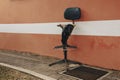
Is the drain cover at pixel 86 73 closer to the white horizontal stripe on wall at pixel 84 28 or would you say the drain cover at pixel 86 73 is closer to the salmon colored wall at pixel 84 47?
the salmon colored wall at pixel 84 47

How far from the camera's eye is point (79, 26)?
166 inches

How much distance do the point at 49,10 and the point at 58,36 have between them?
727 mm

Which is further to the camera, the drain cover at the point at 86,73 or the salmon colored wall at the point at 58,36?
the salmon colored wall at the point at 58,36

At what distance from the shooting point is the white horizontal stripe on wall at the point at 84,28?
12.0 feet

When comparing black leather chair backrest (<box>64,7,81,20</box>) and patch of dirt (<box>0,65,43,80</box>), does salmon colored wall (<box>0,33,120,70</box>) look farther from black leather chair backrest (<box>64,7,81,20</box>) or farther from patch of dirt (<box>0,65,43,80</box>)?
patch of dirt (<box>0,65,43,80</box>)

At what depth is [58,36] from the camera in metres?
4.70

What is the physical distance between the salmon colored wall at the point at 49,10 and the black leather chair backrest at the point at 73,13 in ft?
0.50

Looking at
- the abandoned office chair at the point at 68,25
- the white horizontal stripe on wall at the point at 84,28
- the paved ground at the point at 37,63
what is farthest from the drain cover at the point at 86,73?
the white horizontal stripe on wall at the point at 84,28

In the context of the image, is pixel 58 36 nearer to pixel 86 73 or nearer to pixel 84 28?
pixel 84 28

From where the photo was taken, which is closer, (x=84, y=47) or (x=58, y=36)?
(x=84, y=47)

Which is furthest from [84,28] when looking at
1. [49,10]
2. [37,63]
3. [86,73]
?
[37,63]

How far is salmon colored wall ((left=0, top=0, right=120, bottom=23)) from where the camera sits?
3.71 metres

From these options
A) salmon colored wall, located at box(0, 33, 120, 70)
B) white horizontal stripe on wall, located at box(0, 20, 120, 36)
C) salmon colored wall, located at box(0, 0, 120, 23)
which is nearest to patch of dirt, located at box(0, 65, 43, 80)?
salmon colored wall, located at box(0, 33, 120, 70)

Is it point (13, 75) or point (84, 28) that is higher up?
point (84, 28)
